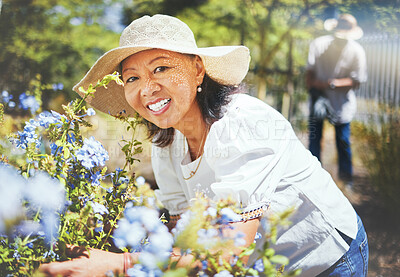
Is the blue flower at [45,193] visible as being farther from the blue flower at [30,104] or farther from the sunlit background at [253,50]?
the sunlit background at [253,50]

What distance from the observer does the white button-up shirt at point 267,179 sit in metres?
1.15

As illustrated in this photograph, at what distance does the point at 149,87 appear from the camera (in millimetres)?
1196

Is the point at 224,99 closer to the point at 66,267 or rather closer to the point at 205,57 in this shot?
the point at 205,57

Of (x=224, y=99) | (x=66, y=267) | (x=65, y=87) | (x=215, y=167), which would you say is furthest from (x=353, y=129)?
(x=66, y=267)

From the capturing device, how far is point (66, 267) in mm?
907

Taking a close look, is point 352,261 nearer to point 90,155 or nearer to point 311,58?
point 90,155

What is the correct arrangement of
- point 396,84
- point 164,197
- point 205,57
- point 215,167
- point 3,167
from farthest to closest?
point 396,84 < point 164,197 < point 205,57 < point 215,167 < point 3,167

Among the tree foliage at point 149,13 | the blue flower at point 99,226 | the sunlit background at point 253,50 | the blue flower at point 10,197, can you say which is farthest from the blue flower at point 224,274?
the tree foliage at point 149,13

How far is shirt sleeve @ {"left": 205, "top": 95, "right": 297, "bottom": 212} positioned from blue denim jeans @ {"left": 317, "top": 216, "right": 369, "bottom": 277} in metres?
0.44

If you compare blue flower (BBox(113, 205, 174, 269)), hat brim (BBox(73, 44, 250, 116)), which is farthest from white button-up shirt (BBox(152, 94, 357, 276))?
blue flower (BBox(113, 205, 174, 269))

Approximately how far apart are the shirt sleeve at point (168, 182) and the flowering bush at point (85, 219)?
426mm

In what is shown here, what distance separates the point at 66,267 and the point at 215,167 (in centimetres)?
51

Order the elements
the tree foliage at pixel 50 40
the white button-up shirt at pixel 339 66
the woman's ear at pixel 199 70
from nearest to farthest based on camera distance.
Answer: the woman's ear at pixel 199 70
the tree foliage at pixel 50 40
the white button-up shirt at pixel 339 66

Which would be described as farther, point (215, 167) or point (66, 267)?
point (215, 167)
